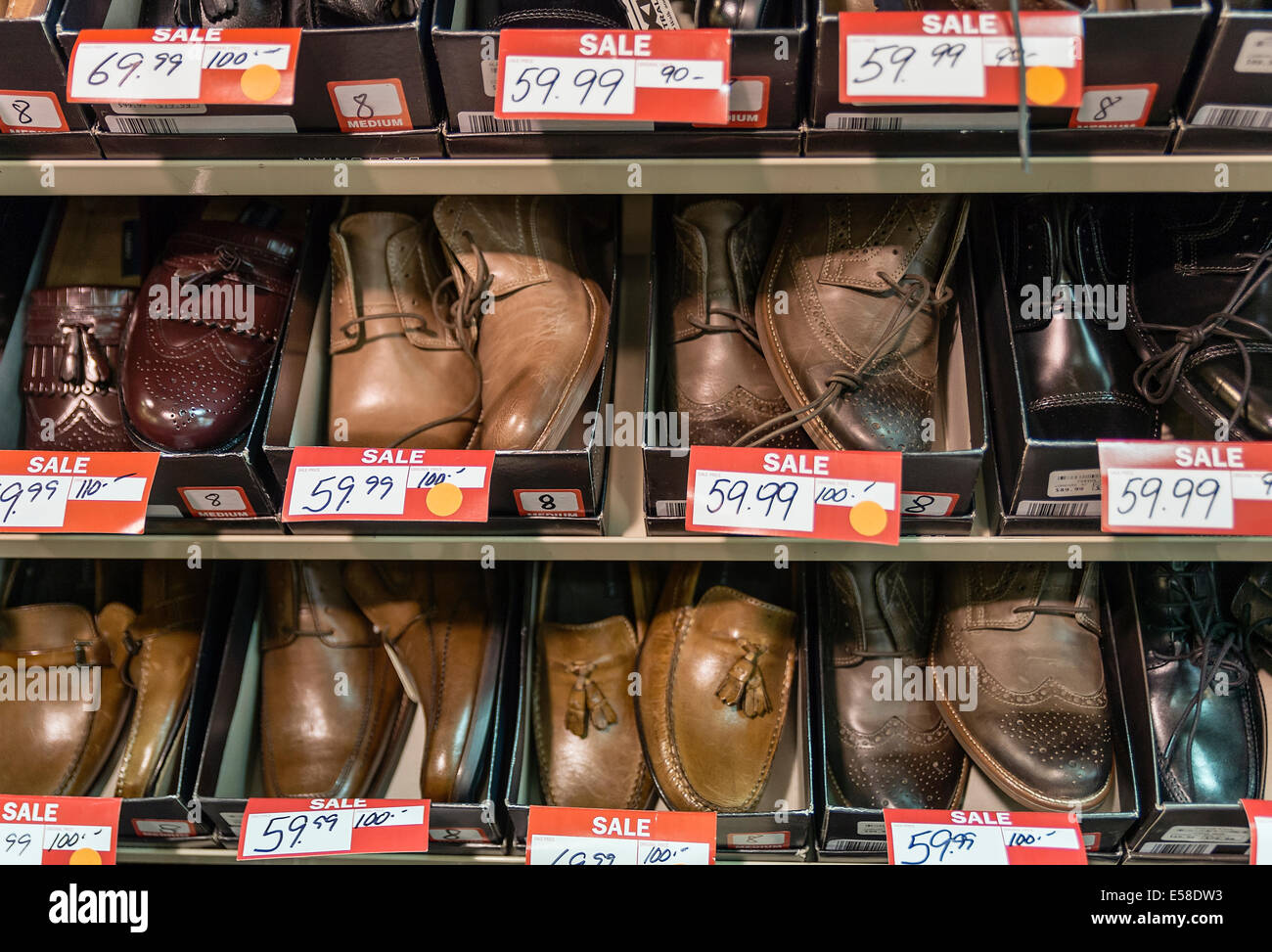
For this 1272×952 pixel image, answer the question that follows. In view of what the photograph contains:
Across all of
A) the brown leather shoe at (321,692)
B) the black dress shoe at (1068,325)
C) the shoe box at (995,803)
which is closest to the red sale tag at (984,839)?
the shoe box at (995,803)

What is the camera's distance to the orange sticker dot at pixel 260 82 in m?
0.83

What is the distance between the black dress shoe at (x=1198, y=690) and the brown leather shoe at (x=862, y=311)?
1.45ft

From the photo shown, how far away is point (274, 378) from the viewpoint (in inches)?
41.2

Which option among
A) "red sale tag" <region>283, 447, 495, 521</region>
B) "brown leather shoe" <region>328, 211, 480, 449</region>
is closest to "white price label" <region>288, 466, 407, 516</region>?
"red sale tag" <region>283, 447, 495, 521</region>

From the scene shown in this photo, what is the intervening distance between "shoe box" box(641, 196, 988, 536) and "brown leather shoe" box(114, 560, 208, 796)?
675 mm

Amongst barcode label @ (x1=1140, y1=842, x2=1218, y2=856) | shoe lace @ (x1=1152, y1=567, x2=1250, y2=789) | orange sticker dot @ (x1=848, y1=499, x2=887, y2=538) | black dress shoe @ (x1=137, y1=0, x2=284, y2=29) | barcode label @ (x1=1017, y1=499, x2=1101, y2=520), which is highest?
black dress shoe @ (x1=137, y1=0, x2=284, y2=29)

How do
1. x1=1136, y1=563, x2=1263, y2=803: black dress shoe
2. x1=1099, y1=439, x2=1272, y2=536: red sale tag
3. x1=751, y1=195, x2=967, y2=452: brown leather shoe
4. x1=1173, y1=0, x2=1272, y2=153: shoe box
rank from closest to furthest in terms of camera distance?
x1=1173, y1=0, x2=1272, y2=153: shoe box → x1=1099, y1=439, x2=1272, y2=536: red sale tag → x1=751, y1=195, x2=967, y2=452: brown leather shoe → x1=1136, y1=563, x2=1263, y2=803: black dress shoe

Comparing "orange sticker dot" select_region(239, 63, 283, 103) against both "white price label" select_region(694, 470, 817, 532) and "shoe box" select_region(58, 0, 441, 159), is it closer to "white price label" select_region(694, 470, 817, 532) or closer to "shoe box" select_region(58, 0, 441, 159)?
"shoe box" select_region(58, 0, 441, 159)

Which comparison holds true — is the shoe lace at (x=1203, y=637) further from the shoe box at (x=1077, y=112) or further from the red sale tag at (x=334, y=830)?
the red sale tag at (x=334, y=830)

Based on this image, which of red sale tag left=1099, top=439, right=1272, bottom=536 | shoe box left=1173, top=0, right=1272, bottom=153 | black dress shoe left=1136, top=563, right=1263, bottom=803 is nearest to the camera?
shoe box left=1173, top=0, right=1272, bottom=153

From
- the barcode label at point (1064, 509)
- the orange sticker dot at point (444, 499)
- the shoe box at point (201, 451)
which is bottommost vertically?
the barcode label at point (1064, 509)

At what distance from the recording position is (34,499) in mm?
962

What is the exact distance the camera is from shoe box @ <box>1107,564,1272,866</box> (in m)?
1.02
